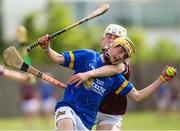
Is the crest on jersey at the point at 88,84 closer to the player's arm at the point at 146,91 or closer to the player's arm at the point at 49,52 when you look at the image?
the player's arm at the point at 49,52

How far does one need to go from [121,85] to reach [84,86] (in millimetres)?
734

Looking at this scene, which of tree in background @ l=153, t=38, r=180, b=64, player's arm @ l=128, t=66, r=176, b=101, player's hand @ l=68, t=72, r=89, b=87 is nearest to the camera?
player's hand @ l=68, t=72, r=89, b=87

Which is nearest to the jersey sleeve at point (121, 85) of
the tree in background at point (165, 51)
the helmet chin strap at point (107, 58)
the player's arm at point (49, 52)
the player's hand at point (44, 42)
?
the helmet chin strap at point (107, 58)

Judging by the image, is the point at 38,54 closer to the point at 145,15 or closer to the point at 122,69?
the point at 145,15

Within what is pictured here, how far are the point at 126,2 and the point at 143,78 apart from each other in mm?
33420

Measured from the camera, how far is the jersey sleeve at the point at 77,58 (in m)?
10.1

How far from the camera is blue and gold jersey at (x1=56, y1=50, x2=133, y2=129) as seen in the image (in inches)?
393

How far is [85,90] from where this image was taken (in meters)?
9.99

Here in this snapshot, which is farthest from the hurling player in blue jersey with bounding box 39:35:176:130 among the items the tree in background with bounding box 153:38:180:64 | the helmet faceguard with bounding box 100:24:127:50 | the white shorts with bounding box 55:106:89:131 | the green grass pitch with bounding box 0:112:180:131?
the tree in background with bounding box 153:38:180:64

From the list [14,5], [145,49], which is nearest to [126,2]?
[14,5]

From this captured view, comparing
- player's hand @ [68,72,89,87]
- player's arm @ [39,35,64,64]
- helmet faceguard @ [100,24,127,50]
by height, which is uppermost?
helmet faceguard @ [100,24,127,50]

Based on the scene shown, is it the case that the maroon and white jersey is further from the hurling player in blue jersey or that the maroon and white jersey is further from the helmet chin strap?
the helmet chin strap

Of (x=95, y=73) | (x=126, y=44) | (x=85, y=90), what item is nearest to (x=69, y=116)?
(x=85, y=90)

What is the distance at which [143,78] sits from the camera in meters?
36.0
